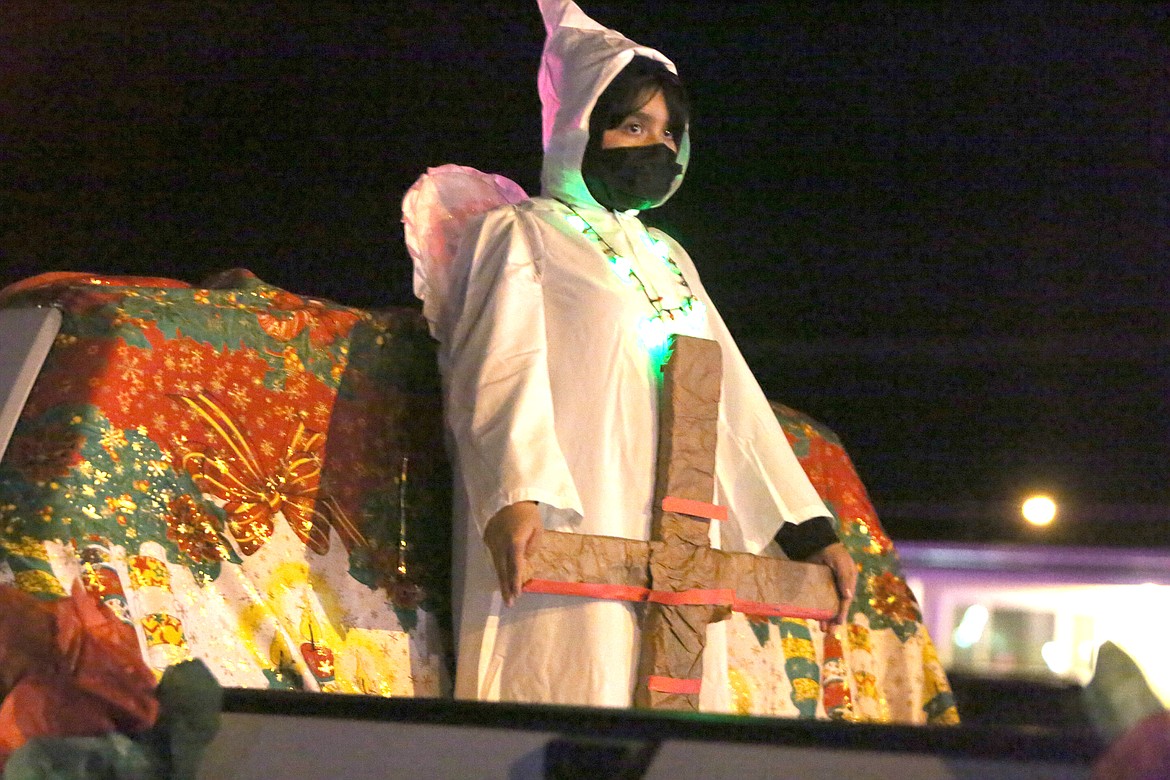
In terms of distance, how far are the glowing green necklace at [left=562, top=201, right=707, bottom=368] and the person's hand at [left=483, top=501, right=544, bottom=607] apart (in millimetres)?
317

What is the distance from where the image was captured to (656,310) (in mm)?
1751

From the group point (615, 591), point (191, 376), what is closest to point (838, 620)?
point (615, 591)

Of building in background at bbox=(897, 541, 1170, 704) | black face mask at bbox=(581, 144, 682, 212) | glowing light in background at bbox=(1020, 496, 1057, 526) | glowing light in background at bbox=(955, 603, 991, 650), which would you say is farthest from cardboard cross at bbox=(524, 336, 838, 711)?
glowing light in background at bbox=(955, 603, 991, 650)

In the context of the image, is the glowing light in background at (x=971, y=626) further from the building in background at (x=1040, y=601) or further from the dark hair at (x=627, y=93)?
the dark hair at (x=627, y=93)

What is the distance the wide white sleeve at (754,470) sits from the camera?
1786 millimetres

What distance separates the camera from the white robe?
1515 mm

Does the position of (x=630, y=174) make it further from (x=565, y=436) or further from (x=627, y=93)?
(x=565, y=436)

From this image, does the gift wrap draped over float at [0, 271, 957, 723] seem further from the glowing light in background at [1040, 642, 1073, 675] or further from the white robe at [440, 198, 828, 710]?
the glowing light in background at [1040, 642, 1073, 675]

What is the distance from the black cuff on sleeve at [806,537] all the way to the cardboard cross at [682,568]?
6cm

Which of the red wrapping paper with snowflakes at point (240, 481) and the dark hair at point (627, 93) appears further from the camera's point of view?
the dark hair at point (627, 93)

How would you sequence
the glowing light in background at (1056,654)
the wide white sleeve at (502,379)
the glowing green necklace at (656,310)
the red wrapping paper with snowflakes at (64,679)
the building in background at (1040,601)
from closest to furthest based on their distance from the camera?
the red wrapping paper with snowflakes at (64,679) < the wide white sleeve at (502,379) < the glowing green necklace at (656,310) < the building in background at (1040,601) < the glowing light in background at (1056,654)

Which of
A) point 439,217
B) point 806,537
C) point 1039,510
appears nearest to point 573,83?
point 439,217

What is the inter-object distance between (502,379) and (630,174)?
1.18ft

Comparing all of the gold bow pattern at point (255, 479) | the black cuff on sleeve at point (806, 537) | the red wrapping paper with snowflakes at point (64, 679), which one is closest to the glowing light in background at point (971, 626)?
the black cuff on sleeve at point (806, 537)
